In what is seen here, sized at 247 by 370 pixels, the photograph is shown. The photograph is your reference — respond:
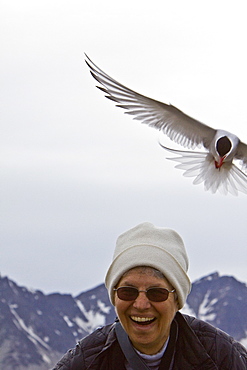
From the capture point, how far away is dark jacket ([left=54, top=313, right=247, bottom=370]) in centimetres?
335

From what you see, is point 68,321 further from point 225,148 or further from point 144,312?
point 144,312

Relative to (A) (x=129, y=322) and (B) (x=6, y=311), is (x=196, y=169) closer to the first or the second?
(A) (x=129, y=322)

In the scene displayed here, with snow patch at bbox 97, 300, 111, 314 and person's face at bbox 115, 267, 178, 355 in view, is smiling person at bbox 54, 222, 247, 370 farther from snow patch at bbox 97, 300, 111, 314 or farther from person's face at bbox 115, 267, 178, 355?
snow patch at bbox 97, 300, 111, 314

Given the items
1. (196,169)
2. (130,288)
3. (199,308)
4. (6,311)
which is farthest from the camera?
(6,311)

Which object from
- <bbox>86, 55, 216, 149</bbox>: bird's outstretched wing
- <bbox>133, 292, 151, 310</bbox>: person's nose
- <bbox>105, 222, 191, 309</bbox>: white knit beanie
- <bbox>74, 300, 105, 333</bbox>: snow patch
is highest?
<bbox>74, 300, 105, 333</bbox>: snow patch

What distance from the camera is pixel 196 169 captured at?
10805 mm

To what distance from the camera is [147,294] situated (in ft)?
10.7

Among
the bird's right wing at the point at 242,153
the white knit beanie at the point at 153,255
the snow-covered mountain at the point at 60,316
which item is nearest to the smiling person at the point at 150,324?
the white knit beanie at the point at 153,255

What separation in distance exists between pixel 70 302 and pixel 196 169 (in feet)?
282

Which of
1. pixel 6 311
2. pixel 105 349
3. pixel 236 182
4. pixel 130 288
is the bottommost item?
pixel 105 349

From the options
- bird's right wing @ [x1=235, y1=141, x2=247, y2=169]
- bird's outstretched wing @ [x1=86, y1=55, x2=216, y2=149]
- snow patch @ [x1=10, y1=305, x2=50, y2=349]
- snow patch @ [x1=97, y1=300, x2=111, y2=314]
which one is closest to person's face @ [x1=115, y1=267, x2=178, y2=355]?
bird's outstretched wing @ [x1=86, y1=55, x2=216, y2=149]

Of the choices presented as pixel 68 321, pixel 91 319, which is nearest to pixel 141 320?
pixel 91 319

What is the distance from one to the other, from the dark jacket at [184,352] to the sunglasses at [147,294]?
0.89 feet

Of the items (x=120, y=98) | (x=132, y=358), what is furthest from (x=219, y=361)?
(x=120, y=98)
